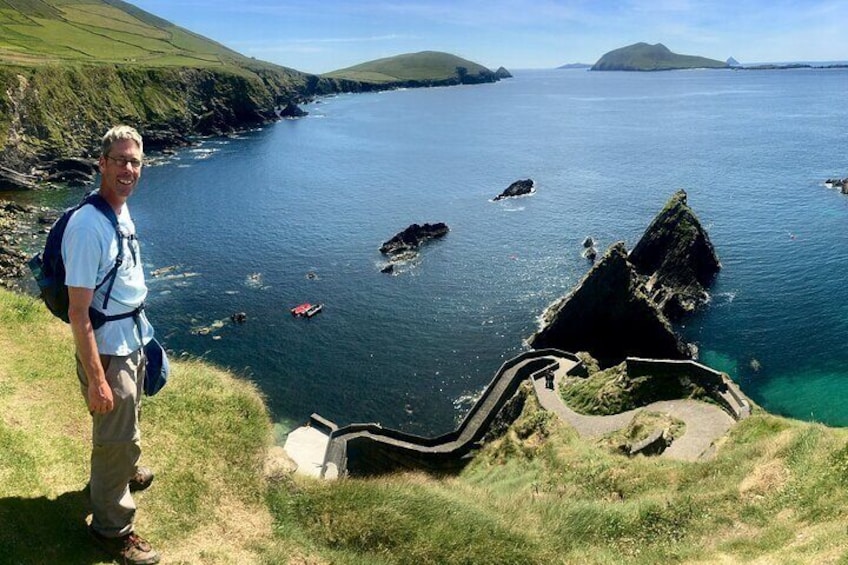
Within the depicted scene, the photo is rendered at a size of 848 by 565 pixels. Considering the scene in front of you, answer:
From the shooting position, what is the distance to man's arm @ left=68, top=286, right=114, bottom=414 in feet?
23.0

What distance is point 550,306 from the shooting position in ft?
203

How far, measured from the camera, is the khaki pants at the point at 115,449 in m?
7.88

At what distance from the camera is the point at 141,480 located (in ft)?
32.3

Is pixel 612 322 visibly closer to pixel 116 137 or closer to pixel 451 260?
pixel 451 260

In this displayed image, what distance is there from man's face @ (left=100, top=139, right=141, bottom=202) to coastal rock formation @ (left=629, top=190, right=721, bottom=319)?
197 ft

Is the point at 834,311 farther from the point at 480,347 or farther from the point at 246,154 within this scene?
the point at 246,154

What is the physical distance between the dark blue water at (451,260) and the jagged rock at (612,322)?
15.5 feet

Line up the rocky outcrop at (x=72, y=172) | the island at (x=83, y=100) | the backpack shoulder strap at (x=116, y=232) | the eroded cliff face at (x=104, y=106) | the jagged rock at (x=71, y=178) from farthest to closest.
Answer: the eroded cliff face at (x=104, y=106) → the island at (x=83, y=100) → the rocky outcrop at (x=72, y=172) → the jagged rock at (x=71, y=178) → the backpack shoulder strap at (x=116, y=232)

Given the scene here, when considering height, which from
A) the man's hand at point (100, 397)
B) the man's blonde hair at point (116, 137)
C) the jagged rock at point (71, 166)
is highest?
the man's blonde hair at point (116, 137)

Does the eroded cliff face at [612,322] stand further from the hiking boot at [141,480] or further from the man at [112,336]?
the man at [112,336]

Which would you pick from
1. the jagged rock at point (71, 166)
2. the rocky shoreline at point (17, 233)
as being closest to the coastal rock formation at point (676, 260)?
the rocky shoreline at point (17, 233)

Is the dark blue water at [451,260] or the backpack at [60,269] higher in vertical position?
the backpack at [60,269]

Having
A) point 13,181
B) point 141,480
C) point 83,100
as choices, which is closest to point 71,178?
point 13,181

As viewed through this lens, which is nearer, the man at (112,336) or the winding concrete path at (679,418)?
the man at (112,336)
